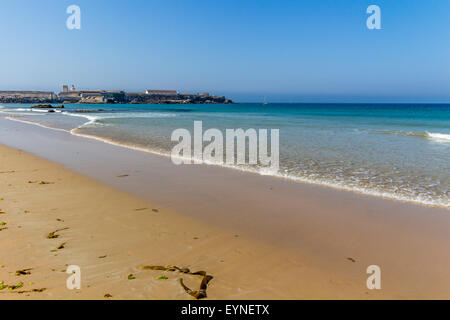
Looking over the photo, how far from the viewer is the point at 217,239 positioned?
5.29 metres

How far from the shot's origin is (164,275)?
13.2 feet

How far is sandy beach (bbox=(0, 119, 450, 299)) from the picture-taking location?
152 inches

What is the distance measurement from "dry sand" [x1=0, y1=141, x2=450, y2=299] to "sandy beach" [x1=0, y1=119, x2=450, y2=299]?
2 centimetres

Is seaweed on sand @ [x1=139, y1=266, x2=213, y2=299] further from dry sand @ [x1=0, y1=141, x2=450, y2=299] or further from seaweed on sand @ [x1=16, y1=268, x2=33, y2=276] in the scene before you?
seaweed on sand @ [x1=16, y1=268, x2=33, y2=276]

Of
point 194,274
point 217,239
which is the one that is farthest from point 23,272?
point 217,239

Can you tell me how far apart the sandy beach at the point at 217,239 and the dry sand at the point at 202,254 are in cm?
2

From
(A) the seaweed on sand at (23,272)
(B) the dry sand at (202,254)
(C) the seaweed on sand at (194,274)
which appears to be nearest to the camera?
(C) the seaweed on sand at (194,274)

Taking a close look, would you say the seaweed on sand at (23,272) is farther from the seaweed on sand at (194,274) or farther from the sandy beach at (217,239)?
the seaweed on sand at (194,274)

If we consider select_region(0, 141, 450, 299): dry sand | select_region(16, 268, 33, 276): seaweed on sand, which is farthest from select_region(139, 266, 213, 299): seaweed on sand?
select_region(16, 268, 33, 276): seaweed on sand

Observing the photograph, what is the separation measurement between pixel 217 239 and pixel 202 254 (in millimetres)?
609

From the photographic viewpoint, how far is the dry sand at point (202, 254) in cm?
379

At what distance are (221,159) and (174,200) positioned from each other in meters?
5.77

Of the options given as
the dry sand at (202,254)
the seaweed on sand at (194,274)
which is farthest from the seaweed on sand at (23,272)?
the seaweed on sand at (194,274)
